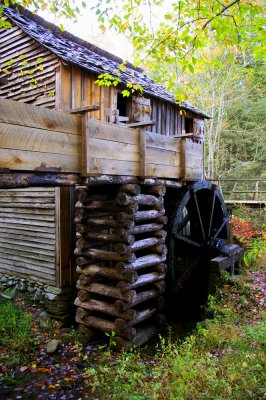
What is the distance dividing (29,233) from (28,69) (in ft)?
13.7

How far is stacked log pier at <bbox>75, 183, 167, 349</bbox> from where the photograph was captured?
5.50m

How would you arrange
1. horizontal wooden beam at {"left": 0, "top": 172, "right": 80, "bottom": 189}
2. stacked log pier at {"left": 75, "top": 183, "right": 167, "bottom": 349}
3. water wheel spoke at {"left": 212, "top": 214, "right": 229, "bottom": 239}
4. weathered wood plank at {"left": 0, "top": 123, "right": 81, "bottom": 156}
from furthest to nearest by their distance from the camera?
water wheel spoke at {"left": 212, "top": 214, "right": 229, "bottom": 239}
stacked log pier at {"left": 75, "top": 183, "right": 167, "bottom": 349}
horizontal wooden beam at {"left": 0, "top": 172, "right": 80, "bottom": 189}
weathered wood plank at {"left": 0, "top": 123, "right": 81, "bottom": 156}

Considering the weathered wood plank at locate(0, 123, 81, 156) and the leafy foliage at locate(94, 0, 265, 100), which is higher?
the leafy foliage at locate(94, 0, 265, 100)

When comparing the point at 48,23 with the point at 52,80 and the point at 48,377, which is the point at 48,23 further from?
the point at 48,377

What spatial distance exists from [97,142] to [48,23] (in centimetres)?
680

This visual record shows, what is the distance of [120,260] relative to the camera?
5527 millimetres

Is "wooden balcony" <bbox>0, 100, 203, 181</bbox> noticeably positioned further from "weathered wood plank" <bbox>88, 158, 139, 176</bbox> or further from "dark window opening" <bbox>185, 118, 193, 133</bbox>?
"dark window opening" <bbox>185, 118, 193, 133</bbox>

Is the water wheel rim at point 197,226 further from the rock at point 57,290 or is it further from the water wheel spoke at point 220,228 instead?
the rock at point 57,290

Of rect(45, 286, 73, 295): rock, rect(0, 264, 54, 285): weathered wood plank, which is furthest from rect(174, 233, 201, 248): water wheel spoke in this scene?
rect(0, 264, 54, 285): weathered wood plank

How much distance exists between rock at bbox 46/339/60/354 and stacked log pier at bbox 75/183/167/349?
0.51 meters

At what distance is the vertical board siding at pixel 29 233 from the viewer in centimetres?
754

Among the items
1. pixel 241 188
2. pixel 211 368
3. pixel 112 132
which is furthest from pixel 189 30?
pixel 241 188

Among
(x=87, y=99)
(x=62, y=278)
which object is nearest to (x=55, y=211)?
(x=62, y=278)

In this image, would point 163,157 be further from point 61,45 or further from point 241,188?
point 241,188
